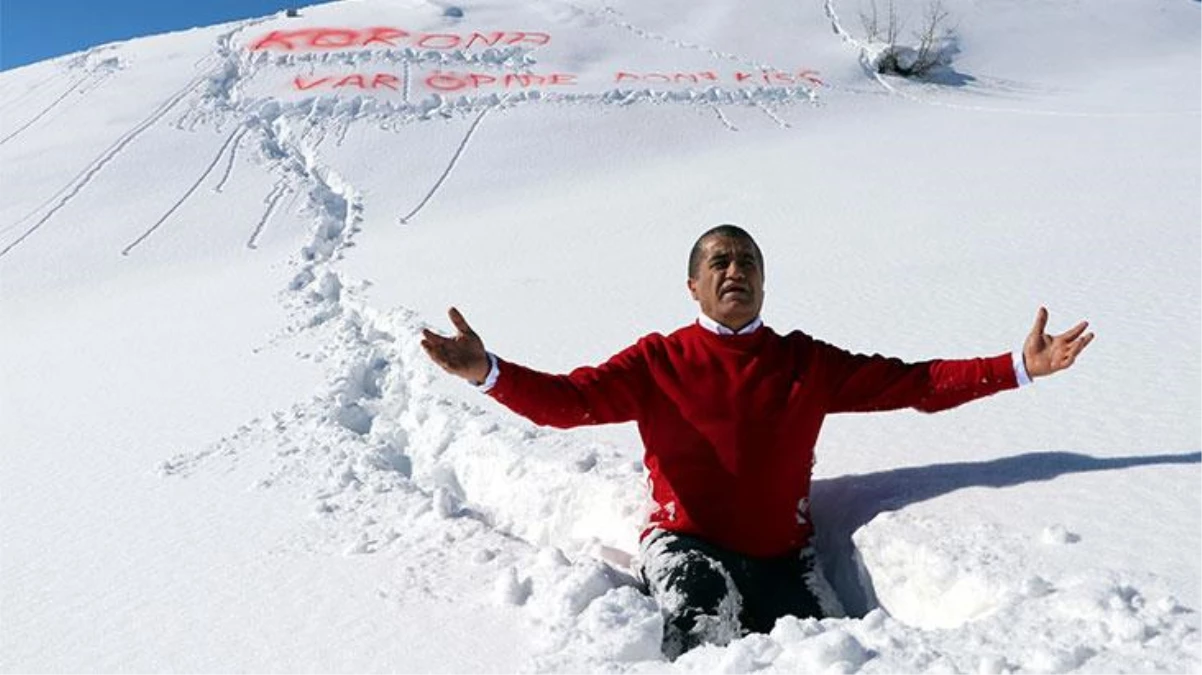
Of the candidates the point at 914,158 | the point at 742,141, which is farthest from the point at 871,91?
the point at 914,158

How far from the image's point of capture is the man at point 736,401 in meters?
2.54

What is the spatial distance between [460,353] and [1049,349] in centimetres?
151

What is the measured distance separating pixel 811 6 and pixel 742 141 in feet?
23.5

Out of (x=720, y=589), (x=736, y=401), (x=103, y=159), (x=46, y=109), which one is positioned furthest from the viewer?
(x=46, y=109)

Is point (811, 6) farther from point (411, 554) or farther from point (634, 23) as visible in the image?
point (411, 554)

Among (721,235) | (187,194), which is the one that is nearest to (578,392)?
(721,235)

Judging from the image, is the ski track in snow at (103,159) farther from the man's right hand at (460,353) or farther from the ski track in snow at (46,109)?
the man's right hand at (460,353)

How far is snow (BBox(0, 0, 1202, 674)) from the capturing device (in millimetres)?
2242

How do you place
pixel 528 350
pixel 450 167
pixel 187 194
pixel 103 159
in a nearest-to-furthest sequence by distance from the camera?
pixel 528 350, pixel 187 194, pixel 450 167, pixel 103 159

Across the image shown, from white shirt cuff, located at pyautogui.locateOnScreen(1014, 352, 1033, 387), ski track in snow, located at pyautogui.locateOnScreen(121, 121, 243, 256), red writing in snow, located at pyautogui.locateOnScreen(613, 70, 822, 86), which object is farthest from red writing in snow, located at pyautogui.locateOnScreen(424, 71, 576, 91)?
white shirt cuff, located at pyautogui.locateOnScreen(1014, 352, 1033, 387)

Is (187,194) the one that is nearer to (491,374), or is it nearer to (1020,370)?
(491,374)

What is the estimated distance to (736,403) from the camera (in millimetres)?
2629

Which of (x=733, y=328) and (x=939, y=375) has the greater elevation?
(x=733, y=328)

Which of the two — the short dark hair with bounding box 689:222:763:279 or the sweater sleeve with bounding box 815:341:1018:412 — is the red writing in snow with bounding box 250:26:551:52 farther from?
the sweater sleeve with bounding box 815:341:1018:412
